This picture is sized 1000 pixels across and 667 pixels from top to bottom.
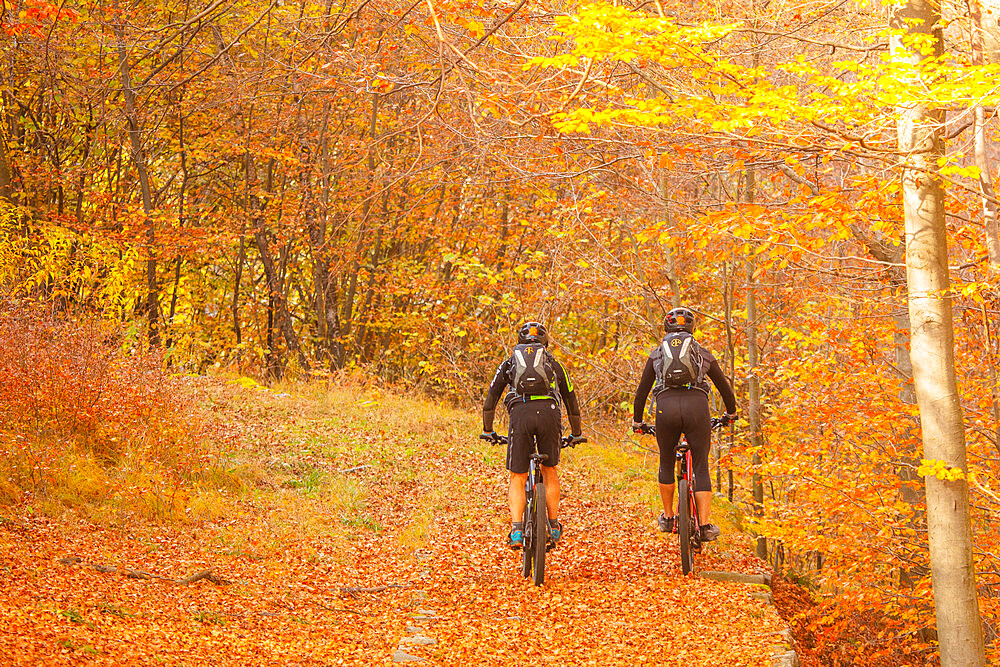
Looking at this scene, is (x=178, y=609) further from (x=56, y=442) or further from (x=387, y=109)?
(x=387, y=109)

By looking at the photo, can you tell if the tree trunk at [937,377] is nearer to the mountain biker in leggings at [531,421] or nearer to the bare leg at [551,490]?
the mountain biker in leggings at [531,421]

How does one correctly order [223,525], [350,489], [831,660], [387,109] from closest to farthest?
[223,525], [831,660], [350,489], [387,109]

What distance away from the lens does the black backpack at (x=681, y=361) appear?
7.64 meters

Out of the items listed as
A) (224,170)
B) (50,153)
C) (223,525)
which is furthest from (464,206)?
(223,525)

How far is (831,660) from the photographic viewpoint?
938 centimetres

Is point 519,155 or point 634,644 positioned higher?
point 519,155

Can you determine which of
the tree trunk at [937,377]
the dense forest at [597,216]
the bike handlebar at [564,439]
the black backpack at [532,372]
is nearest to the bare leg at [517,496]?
the bike handlebar at [564,439]

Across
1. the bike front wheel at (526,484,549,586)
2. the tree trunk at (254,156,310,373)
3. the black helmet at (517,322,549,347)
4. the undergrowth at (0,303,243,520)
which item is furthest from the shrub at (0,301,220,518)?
the tree trunk at (254,156,310,373)

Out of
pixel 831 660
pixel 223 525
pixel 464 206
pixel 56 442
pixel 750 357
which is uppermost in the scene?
pixel 464 206

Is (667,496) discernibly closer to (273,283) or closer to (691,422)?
(691,422)

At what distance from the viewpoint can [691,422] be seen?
7750 millimetres

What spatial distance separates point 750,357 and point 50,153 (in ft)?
45.0

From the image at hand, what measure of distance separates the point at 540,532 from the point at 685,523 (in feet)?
4.17

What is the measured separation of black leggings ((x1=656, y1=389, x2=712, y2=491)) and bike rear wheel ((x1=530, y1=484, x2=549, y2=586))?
122 cm
